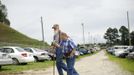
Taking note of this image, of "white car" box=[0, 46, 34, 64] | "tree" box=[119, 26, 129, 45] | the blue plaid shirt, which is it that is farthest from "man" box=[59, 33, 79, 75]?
"tree" box=[119, 26, 129, 45]

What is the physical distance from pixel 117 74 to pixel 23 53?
12.5 meters

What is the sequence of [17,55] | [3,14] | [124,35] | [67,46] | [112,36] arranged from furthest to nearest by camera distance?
[112,36] → [124,35] → [3,14] → [17,55] → [67,46]

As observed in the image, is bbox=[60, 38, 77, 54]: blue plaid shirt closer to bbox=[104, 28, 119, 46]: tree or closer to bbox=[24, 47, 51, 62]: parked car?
bbox=[24, 47, 51, 62]: parked car

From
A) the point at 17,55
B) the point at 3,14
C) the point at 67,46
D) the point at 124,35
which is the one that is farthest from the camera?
the point at 124,35

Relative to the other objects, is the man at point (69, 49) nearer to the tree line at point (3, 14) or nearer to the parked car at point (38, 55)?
the parked car at point (38, 55)

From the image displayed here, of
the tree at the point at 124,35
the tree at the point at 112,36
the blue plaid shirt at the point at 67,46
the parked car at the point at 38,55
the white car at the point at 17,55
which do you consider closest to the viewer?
the blue plaid shirt at the point at 67,46

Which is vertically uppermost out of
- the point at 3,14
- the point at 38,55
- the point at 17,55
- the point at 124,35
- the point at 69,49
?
the point at 3,14

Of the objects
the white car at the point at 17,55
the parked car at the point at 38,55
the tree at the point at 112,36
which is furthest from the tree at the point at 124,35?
the white car at the point at 17,55

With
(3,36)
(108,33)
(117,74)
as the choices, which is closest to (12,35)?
(3,36)

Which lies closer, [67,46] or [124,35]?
[67,46]

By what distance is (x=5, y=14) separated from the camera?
5285 inches

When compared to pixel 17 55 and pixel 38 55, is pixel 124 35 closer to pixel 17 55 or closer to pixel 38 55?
pixel 38 55

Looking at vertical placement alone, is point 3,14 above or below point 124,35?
above

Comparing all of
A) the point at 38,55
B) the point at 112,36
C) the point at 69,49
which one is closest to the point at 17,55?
the point at 38,55
